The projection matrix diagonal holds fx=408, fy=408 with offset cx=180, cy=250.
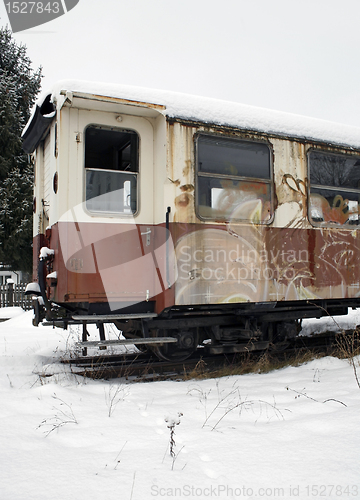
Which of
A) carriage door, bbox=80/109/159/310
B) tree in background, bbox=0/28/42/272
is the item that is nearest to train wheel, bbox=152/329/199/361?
carriage door, bbox=80/109/159/310

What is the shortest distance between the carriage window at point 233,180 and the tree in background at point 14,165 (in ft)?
37.8

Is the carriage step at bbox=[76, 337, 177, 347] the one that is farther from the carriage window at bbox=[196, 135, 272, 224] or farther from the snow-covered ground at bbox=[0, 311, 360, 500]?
the carriage window at bbox=[196, 135, 272, 224]

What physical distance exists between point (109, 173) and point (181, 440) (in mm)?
3209

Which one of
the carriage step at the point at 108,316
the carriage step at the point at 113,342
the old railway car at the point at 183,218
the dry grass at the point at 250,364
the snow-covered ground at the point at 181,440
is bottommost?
the dry grass at the point at 250,364

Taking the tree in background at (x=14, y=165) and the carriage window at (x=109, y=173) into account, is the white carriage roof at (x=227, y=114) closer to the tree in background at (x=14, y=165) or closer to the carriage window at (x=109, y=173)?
the carriage window at (x=109, y=173)

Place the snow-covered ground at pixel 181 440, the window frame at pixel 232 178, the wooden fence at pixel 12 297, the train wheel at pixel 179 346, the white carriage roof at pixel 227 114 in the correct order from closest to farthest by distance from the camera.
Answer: the snow-covered ground at pixel 181 440 → the white carriage roof at pixel 227 114 → the window frame at pixel 232 178 → the train wheel at pixel 179 346 → the wooden fence at pixel 12 297

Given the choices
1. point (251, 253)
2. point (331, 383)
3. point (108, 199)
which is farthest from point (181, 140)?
point (331, 383)

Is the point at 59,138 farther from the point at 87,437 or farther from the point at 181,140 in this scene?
the point at 87,437

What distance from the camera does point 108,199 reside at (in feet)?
16.2

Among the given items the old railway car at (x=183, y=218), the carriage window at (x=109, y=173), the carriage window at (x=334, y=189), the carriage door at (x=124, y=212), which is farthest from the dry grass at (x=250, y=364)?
the carriage window at (x=109, y=173)

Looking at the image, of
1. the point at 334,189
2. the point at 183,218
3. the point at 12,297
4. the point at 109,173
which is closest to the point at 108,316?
the point at 183,218

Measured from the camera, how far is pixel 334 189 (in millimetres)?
5961

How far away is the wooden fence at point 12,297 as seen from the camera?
1412 cm

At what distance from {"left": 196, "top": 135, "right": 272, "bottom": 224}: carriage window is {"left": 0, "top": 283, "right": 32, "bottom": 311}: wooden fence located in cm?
1091
